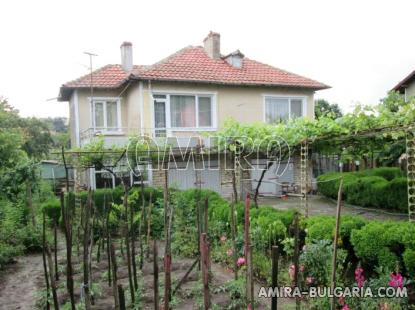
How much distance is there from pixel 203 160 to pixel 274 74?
19.0 feet

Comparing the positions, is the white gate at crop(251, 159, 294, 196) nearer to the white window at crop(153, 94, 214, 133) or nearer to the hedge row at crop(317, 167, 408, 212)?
the hedge row at crop(317, 167, 408, 212)

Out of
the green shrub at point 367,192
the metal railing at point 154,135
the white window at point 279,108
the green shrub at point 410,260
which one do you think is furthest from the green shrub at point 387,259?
the white window at point 279,108

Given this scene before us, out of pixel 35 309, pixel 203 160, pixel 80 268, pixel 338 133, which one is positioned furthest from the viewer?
pixel 203 160

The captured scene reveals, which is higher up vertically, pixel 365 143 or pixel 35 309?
pixel 365 143

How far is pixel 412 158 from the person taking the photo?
6.14 m

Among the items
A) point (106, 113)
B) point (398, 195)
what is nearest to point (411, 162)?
point (398, 195)

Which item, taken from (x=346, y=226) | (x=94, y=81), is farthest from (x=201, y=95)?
(x=346, y=226)

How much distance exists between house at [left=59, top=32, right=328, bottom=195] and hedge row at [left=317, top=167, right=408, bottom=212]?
3.01 metres

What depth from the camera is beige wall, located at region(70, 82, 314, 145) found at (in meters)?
15.1

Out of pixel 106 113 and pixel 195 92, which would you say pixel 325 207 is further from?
pixel 106 113

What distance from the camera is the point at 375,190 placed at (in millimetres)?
12828

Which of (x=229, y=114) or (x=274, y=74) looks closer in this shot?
(x=229, y=114)

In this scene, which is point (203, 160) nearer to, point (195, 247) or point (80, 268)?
point (195, 247)

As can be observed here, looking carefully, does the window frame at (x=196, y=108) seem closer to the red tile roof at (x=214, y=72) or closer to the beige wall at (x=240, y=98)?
the beige wall at (x=240, y=98)
